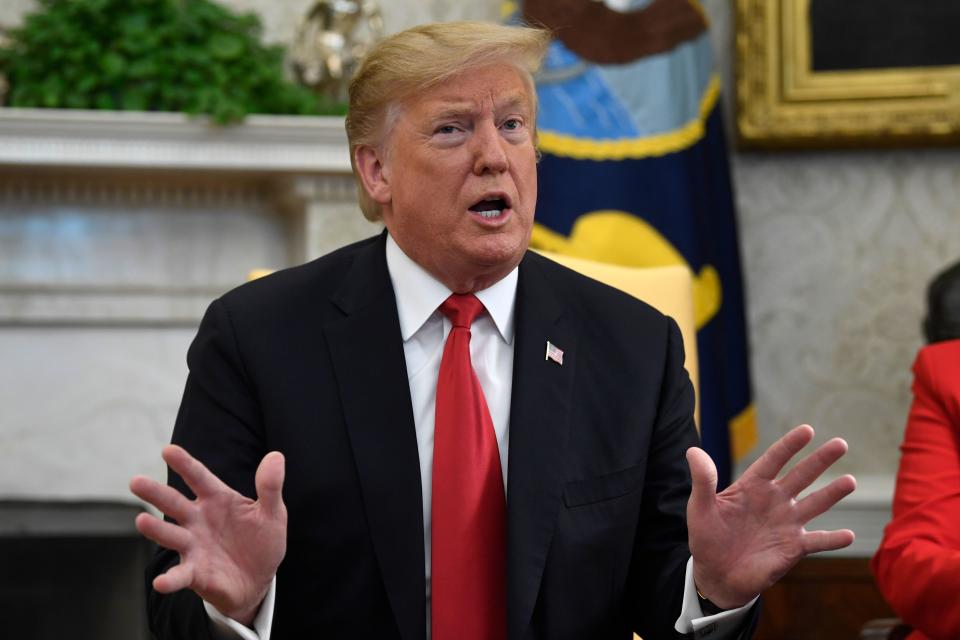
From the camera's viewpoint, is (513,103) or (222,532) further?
(513,103)

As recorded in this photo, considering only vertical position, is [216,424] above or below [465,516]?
above

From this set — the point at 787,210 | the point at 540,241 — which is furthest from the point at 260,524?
the point at 787,210

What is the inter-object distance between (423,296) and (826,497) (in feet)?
2.11

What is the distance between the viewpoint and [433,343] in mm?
1780

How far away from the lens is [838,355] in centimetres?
375

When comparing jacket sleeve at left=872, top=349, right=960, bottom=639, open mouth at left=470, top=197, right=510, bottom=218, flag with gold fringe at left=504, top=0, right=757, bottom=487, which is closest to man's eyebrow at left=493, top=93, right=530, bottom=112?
open mouth at left=470, top=197, right=510, bottom=218

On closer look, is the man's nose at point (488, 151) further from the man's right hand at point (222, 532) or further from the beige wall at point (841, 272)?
the beige wall at point (841, 272)

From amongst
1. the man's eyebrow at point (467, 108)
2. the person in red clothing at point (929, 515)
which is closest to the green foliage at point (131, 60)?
the man's eyebrow at point (467, 108)

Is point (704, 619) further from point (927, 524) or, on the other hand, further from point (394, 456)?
point (927, 524)

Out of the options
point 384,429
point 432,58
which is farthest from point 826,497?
point 432,58

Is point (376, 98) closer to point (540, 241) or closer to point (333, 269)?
point (333, 269)

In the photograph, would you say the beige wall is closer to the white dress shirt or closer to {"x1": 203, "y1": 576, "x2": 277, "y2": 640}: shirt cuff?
the white dress shirt

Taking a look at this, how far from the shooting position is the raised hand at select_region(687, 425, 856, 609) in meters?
1.42

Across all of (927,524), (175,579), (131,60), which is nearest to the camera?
(175,579)
